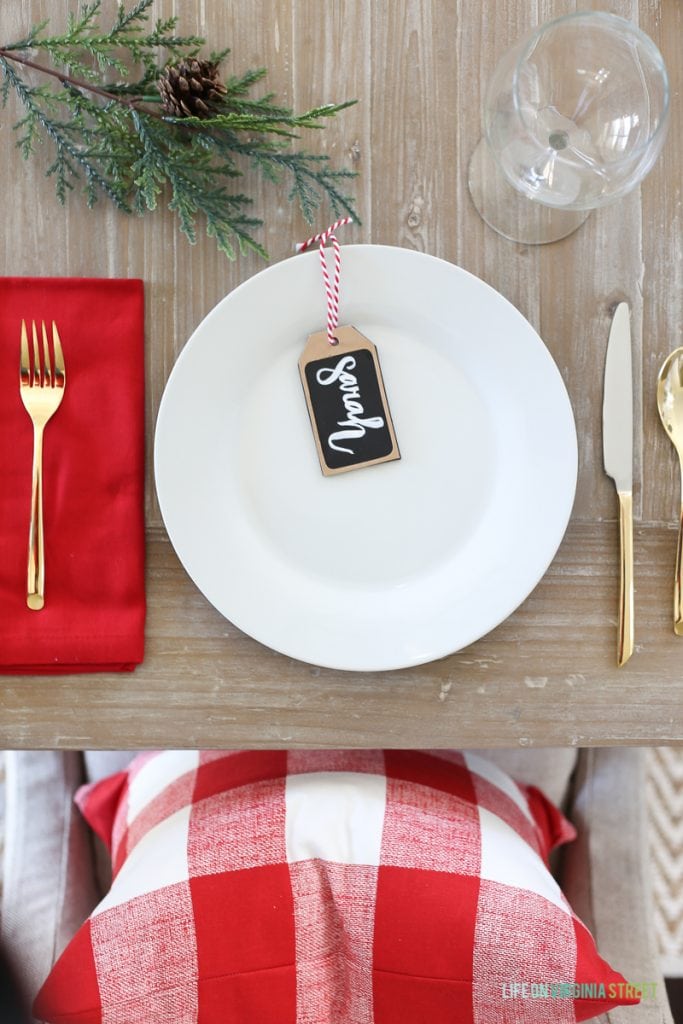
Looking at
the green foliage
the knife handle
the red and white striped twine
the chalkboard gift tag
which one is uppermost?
the green foliage

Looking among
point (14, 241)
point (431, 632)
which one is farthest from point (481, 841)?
point (14, 241)

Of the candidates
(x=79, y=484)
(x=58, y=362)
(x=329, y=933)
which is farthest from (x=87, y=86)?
(x=329, y=933)

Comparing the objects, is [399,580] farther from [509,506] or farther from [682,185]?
[682,185]

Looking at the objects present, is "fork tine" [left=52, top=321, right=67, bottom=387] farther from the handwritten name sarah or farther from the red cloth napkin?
the handwritten name sarah

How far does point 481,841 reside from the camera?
2.52ft

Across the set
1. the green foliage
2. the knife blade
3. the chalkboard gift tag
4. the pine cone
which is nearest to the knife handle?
the knife blade

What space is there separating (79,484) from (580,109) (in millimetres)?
542

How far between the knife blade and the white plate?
0.06 metres

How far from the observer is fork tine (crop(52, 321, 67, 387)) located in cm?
70

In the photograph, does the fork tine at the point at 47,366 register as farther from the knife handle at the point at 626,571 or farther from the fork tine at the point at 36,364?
the knife handle at the point at 626,571

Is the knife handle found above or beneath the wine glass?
beneath

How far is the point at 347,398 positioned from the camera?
695 mm

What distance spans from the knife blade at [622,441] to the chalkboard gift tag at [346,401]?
20 cm

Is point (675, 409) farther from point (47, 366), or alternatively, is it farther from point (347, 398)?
point (47, 366)
